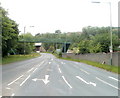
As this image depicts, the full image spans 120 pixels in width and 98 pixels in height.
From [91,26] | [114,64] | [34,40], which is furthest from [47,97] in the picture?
[91,26]

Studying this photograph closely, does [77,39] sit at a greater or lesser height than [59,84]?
greater

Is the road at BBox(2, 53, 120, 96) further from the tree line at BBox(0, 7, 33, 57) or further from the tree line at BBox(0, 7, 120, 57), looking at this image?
the tree line at BBox(0, 7, 33, 57)

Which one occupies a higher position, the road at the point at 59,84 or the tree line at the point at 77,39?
the tree line at the point at 77,39

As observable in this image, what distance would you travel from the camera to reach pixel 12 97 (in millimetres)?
9656

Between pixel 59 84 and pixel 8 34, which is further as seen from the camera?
pixel 8 34

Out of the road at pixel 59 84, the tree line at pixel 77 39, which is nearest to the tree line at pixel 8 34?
the tree line at pixel 77 39

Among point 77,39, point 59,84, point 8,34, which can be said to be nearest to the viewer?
point 59,84

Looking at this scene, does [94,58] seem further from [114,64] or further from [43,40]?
[43,40]

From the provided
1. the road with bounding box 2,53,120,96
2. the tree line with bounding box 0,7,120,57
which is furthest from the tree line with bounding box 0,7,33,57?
the road with bounding box 2,53,120,96

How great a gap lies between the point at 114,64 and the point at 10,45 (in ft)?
121

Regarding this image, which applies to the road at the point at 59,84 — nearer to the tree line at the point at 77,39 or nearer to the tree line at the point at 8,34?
the tree line at the point at 77,39

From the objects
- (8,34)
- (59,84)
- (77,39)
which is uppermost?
(77,39)

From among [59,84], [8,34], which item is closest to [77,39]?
[8,34]

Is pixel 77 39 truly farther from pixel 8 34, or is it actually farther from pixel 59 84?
pixel 59 84
